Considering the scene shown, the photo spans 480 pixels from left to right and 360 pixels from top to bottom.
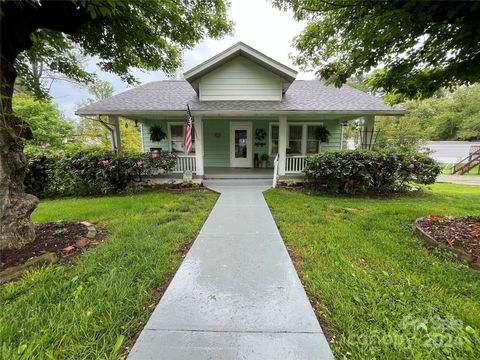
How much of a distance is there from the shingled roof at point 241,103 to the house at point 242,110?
0.11 feet

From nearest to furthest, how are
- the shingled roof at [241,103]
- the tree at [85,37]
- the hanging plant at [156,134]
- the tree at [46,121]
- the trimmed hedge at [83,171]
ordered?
the tree at [85,37] → the trimmed hedge at [83,171] → the shingled roof at [241,103] → the hanging plant at [156,134] → the tree at [46,121]

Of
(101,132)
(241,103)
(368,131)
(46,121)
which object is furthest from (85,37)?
(101,132)

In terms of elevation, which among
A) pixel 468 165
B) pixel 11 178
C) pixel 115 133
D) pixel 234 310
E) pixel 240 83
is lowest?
pixel 468 165

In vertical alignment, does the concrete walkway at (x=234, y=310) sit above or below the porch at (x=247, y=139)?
below

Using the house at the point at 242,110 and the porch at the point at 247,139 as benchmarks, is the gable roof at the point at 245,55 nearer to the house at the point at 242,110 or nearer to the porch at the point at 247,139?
→ the house at the point at 242,110

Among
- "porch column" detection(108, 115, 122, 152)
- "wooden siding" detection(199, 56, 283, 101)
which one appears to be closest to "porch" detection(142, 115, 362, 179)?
"wooden siding" detection(199, 56, 283, 101)

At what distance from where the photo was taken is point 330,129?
1130 cm

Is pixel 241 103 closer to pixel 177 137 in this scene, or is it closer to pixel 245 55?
pixel 245 55

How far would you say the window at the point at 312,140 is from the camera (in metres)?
11.2

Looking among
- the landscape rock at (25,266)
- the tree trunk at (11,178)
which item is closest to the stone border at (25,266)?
the landscape rock at (25,266)

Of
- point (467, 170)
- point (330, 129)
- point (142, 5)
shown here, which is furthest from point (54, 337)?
point (467, 170)

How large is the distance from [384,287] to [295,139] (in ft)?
30.7

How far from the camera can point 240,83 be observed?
353 inches

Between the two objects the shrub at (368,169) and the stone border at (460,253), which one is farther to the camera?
the shrub at (368,169)
